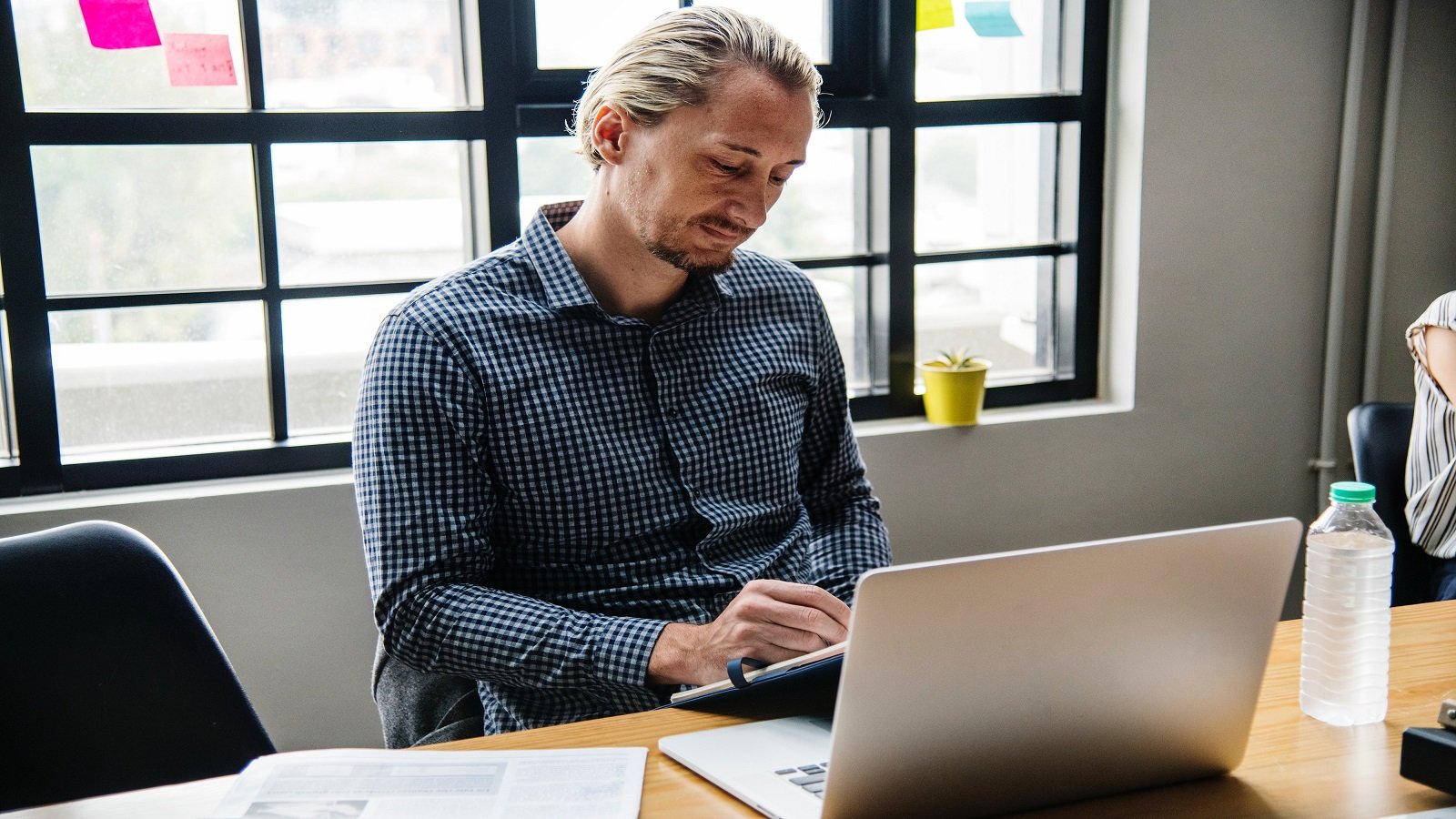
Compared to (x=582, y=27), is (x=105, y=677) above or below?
below

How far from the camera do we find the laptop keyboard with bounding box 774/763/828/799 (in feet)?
3.47

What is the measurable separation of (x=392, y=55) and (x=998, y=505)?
1493mm

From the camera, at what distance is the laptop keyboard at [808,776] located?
3.47 ft

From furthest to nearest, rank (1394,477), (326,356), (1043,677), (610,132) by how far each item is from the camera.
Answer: (326,356) → (1394,477) → (610,132) → (1043,677)

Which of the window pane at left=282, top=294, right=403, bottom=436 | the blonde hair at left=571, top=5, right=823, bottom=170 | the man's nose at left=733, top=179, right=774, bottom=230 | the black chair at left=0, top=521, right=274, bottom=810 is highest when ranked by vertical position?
the blonde hair at left=571, top=5, right=823, bottom=170

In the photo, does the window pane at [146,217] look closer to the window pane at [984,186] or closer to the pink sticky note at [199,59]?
the pink sticky note at [199,59]

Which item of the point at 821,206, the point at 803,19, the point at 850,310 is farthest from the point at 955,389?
the point at 803,19

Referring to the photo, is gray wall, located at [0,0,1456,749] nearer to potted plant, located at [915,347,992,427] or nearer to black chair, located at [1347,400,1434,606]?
potted plant, located at [915,347,992,427]

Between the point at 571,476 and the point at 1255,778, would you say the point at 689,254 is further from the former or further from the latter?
the point at 1255,778

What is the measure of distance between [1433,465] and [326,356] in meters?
1.86

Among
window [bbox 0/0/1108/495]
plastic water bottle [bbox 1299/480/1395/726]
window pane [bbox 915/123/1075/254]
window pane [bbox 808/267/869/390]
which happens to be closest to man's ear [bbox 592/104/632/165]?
window [bbox 0/0/1108/495]

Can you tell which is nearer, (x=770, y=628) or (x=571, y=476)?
(x=770, y=628)

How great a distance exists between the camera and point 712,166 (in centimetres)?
159

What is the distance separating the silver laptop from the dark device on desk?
0.13 metres
